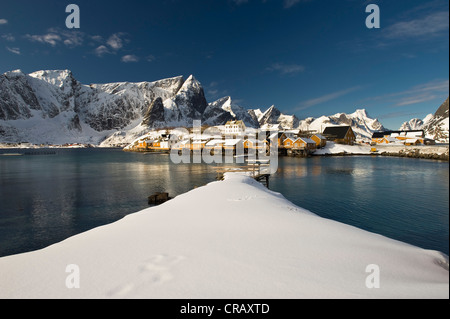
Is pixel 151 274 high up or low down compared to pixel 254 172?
up

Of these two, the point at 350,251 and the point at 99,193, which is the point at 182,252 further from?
the point at 99,193

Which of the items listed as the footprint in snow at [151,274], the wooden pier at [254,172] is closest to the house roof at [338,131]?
the wooden pier at [254,172]

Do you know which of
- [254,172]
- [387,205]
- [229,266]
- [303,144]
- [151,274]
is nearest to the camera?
[151,274]

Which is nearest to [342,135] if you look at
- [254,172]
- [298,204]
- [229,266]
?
[254,172]

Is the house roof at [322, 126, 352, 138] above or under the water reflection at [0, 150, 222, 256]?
above

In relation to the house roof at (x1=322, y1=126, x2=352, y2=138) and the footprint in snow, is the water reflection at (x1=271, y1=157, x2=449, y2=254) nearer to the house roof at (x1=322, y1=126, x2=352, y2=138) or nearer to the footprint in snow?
the footprint in snow

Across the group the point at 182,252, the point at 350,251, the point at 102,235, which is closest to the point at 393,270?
the point at 350,251

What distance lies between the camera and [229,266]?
4.61 meters

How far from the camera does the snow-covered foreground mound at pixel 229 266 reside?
150 inches

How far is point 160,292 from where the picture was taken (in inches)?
149

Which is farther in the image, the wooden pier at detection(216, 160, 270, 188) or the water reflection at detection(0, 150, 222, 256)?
the wooden pier at detection(216, 160, 270, 188)

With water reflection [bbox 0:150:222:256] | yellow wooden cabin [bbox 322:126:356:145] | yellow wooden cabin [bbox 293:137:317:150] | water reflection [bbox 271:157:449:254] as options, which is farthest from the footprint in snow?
yellow wooden cabin [bbox 322:126:356:145]

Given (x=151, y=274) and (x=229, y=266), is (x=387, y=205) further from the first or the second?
(x=151, y=274)

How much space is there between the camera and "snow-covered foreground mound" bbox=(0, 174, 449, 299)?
12.5 ft
